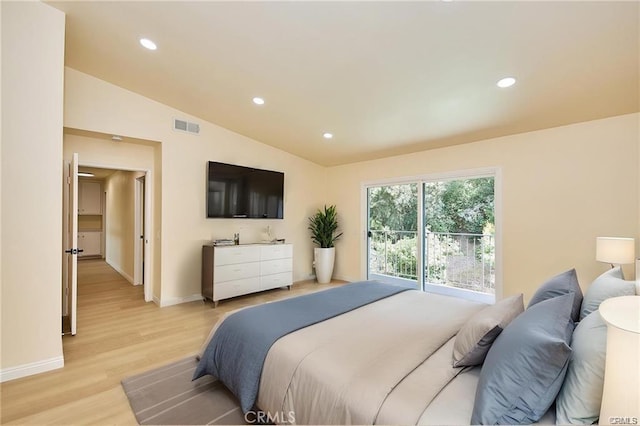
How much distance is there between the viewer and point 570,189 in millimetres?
3348

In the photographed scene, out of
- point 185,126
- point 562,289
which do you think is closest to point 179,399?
point 562,289

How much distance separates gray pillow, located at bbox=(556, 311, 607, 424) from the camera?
1.00 m

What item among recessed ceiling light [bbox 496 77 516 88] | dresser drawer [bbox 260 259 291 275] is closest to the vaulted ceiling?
recessed ceiling light [bbox 496 77 516 88]

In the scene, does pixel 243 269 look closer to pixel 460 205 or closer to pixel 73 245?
pixel 73 245

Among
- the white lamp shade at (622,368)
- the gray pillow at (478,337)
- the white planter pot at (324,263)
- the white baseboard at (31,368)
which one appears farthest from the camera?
the white planter pot at (324,263)

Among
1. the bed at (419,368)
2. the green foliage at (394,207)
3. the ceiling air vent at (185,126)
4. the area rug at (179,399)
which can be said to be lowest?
the area rug at (179,399)

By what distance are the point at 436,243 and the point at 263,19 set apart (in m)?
3.91

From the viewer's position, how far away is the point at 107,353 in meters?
2.69

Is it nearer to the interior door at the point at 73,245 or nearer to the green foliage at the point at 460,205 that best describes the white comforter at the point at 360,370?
the green foliage at the point at 460,205

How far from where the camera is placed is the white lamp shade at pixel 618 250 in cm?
261

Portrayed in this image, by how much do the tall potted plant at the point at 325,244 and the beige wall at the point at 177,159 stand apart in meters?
0.71

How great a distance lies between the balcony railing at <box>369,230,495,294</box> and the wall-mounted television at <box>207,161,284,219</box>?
2.02m

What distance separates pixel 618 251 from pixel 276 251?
4.20m

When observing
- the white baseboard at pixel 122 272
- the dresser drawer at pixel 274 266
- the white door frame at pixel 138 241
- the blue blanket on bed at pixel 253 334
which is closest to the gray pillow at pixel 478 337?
the blue blanket on bed at pixel 253 334
